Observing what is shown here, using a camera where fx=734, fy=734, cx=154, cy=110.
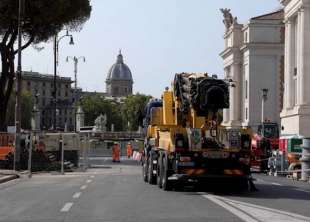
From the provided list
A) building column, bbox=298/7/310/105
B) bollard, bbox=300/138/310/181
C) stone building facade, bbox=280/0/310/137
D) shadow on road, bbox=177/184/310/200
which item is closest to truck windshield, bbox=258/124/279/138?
stone building facade, bbox=280/0/310/137

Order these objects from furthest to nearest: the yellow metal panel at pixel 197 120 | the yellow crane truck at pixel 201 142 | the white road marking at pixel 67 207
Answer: the yellow metal panel at pixel 197 120, the yellow crane truck at pixel 201 142, the white road marking at pixel 67 207

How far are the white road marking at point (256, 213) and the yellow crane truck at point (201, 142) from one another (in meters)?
3.33

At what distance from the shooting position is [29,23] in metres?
49.1

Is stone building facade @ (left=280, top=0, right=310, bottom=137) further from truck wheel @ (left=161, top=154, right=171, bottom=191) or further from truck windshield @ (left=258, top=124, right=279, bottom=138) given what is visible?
truck wheel @ (left=161, top=154, right=171, bottom=191)

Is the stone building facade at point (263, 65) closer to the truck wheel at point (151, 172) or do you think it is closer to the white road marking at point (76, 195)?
the truck wheel at point (151, 172)

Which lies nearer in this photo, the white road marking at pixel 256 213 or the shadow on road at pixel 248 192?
the white road marking at pixel 256 213

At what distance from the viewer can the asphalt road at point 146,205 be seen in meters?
14.7

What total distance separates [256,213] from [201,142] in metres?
6.58

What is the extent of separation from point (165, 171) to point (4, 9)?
27736 millimetres

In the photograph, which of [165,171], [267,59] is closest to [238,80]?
[267,59]

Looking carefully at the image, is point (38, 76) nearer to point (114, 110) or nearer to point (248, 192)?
point (114, 110)

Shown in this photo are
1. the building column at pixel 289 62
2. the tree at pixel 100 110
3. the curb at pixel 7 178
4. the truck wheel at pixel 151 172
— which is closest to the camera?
the truck wheel at pixel 151 172

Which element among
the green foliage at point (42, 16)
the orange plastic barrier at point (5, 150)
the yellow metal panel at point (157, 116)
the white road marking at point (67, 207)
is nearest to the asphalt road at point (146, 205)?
the white road marking at point (67, 207)

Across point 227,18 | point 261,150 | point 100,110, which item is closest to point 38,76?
point 100,110
